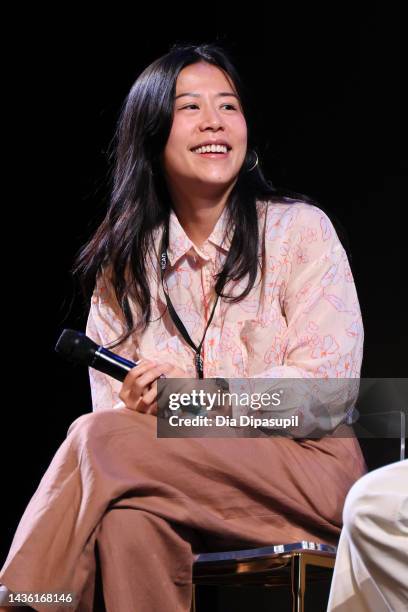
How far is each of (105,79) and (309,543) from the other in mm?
1426

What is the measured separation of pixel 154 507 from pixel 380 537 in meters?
0.38

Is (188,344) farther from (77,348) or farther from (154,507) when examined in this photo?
(154,507)

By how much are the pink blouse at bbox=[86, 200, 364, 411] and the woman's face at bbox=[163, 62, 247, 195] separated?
8 centimetres

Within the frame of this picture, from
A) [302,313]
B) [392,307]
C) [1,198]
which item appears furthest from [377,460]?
[1,198]

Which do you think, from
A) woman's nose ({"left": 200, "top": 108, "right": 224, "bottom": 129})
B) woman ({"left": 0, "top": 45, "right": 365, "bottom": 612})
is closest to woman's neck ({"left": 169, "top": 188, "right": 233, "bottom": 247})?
woman ({"left": 0, "top": 45, "right": 365, "bottom": 612})

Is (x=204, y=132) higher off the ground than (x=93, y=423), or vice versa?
(x=204, y=132)

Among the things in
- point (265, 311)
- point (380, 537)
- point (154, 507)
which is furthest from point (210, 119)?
point (380, 537)

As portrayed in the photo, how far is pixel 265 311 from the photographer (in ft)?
6.16

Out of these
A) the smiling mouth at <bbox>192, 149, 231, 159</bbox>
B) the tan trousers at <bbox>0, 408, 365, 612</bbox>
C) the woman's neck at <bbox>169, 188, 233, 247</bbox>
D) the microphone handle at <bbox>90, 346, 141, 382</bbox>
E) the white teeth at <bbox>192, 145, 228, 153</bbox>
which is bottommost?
the tan trousers at <bbox>0, 408, 365, 612</bbox>

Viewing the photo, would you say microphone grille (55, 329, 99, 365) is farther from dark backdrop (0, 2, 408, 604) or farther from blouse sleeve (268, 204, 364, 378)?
dark backdrop (0, 2, 408, 604)

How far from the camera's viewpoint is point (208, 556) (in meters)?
1.58

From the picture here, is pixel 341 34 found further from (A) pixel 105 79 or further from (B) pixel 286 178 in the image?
(A) pixel 105 79

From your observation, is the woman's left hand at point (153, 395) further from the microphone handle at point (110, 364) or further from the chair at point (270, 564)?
the chair at point (270, 564)

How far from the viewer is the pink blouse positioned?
69.8 inches
